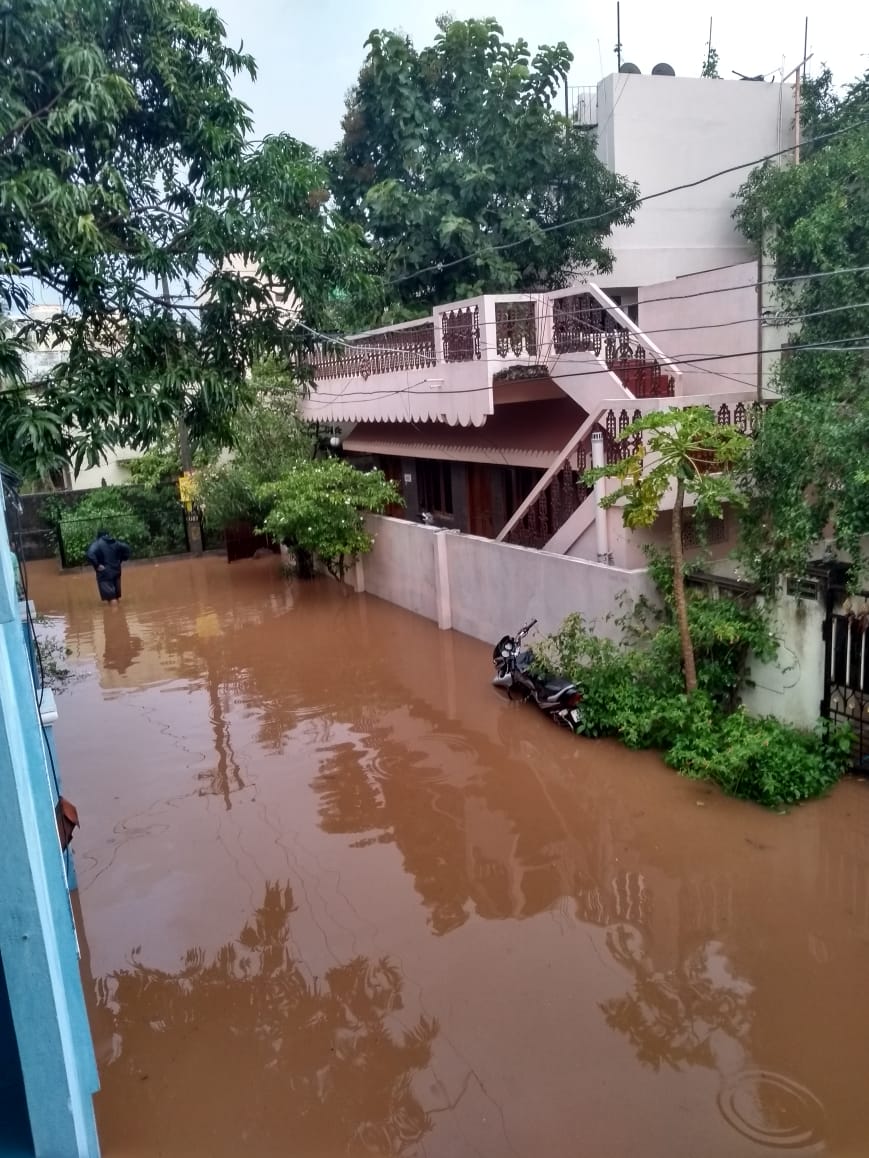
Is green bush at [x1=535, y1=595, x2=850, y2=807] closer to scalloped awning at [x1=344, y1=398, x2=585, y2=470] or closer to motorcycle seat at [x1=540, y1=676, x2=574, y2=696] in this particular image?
motorcycle seat at [x1=540, y1=676, x2=574, y2=696]

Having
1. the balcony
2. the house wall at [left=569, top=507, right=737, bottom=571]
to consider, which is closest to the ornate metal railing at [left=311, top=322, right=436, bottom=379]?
the balcony

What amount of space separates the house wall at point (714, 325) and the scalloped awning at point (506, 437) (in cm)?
181

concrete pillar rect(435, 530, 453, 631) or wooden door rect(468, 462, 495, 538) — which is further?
wooden door rect(468, 462, 495, 538)

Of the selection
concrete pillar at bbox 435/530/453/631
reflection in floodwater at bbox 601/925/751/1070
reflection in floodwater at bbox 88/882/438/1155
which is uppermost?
concrete pillar at bbox 435/530/453/631

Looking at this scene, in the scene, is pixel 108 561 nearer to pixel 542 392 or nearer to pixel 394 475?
pixel 394 475

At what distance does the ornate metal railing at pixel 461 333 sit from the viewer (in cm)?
1159

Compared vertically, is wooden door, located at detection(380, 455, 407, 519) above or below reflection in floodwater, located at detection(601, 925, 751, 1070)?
above

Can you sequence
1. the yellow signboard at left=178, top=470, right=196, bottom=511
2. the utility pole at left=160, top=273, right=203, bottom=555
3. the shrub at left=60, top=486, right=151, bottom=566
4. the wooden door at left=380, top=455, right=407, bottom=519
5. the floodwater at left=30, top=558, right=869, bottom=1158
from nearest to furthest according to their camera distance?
1. the floodwater at left=30, top=558, right=869, bottom=1158
2. the wooden door at left=380, top=455, right=407, bottom=519
3. the yellow signboard at left=178, top=470, right=196, bottom=511
4. the utility pole at left=160, top=273, right=203, bottom=555
5. the shrub at left=60, top=486, right=151, bottom=566

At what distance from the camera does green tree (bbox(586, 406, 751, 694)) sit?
729 cm

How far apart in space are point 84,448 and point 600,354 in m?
6.83

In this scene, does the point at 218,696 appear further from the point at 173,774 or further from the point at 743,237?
the point at 743,237

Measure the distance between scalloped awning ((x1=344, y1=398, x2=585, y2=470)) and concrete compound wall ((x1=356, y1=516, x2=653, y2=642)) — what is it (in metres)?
1.91

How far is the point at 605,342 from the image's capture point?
1140 cm

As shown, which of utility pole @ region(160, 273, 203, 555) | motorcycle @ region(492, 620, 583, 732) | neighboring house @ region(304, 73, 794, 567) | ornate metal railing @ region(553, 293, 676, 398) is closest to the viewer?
motorcycle @ region(492, 620, 583, 732)
